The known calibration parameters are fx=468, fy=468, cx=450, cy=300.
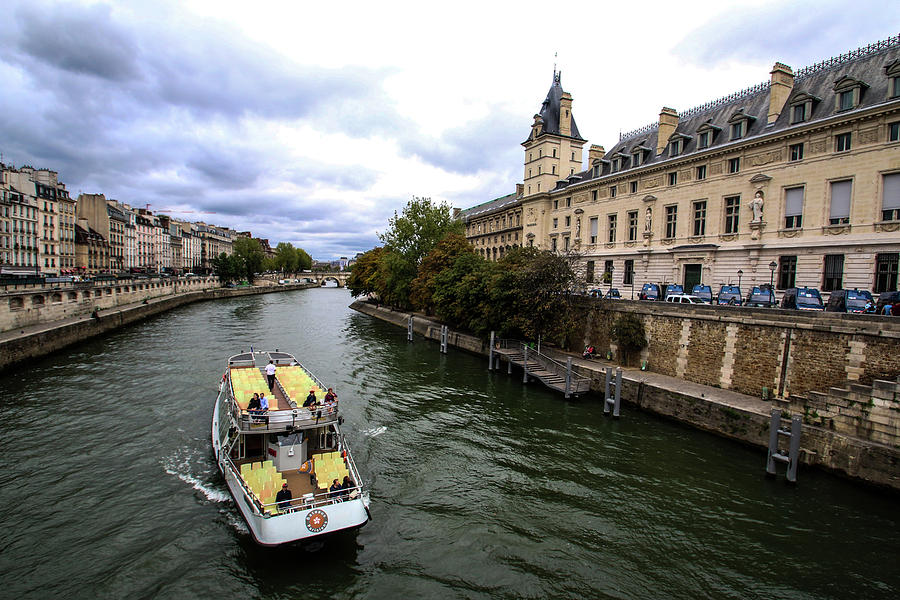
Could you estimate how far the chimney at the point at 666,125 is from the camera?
39031 mm

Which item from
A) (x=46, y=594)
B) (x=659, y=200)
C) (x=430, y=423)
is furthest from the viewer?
(x=659, y=200)

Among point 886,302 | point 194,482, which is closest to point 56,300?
point 194,482

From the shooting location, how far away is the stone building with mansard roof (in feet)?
82.1

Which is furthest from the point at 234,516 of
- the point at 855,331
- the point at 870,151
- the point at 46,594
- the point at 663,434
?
the point at 870,151

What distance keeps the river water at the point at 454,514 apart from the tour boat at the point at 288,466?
89cm

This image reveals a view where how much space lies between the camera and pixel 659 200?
3803 cm

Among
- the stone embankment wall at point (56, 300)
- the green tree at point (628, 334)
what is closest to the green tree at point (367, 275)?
the stone embankment wall at point (56, 300)

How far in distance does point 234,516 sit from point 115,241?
107 m

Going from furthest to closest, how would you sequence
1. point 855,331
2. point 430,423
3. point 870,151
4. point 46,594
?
point 870,151
point 430,423
point 855,331
point 46,594

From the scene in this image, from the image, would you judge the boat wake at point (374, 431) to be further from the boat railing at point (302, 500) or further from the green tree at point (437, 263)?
the green tree at point (437, 263)

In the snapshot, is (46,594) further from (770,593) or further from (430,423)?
(770,593)

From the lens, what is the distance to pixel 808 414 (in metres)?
16.5

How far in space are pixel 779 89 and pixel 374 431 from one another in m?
33.4

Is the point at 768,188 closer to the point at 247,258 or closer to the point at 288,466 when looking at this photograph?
the point at 288,466
